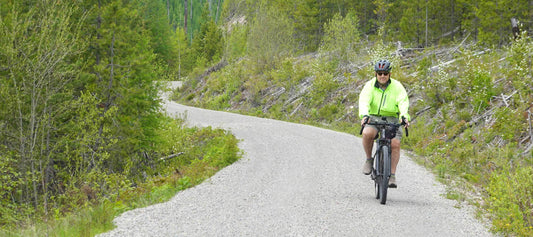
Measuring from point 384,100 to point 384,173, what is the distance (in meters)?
1.12

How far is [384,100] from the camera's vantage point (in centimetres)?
684

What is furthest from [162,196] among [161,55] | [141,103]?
[161,55]

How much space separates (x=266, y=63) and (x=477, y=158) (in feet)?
76.2

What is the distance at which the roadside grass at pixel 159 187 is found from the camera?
6270 mm

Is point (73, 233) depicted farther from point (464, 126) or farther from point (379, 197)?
point (464, 126)

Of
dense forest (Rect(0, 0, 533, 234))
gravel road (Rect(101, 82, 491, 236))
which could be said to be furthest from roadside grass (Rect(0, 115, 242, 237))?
gravel road (Rect(101, 82, 491, 236))

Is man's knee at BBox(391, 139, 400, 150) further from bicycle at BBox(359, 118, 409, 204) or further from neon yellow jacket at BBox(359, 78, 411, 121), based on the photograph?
neon yellow jacket at BBox(359, 78, 411, 121)

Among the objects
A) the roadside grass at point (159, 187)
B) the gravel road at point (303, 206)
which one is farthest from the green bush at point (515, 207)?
the roadside grass at point (159, 187)

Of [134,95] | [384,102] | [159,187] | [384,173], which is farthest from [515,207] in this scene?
[134,95]

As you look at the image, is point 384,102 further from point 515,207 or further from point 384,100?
point 515,207

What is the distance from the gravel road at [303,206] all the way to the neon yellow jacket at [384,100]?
56.7 inches

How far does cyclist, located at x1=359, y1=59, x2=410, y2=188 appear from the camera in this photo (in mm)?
6734

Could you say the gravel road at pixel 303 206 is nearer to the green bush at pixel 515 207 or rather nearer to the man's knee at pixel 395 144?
the green bush at pixel 515 207

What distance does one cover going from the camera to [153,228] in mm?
5863
